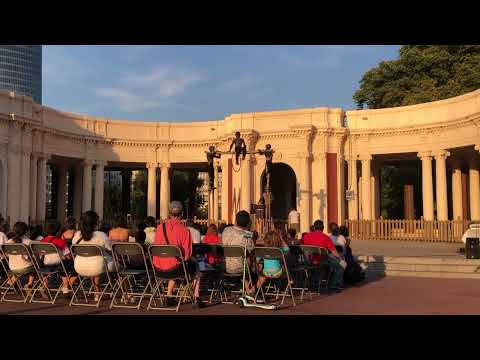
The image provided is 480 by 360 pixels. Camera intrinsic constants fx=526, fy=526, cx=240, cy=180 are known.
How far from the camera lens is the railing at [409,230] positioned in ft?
75.0

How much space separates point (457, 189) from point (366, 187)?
468 cm

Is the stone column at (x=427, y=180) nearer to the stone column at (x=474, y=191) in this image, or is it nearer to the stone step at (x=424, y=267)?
the stone column at (x=474, y=191)

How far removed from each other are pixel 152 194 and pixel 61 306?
23.7 metres

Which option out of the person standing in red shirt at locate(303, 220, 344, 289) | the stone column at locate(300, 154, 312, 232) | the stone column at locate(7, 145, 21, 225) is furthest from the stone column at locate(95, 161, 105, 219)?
the person standing in red shirt at locate(303, 220, 344, 289)

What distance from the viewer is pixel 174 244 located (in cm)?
725

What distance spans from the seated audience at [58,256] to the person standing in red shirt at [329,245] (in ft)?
13.8

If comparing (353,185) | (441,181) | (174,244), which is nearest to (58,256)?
(174,244)

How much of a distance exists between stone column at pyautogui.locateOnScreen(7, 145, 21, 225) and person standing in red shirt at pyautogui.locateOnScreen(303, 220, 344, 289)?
1922 cm

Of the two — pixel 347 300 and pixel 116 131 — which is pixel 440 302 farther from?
pixel 116 131

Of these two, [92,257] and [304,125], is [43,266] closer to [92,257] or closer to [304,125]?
[92,257]

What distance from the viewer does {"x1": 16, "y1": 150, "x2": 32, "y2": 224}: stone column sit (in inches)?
1006

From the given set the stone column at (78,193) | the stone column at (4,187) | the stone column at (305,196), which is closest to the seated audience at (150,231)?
the stone column at (4,187)

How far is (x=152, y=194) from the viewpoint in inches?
1223
